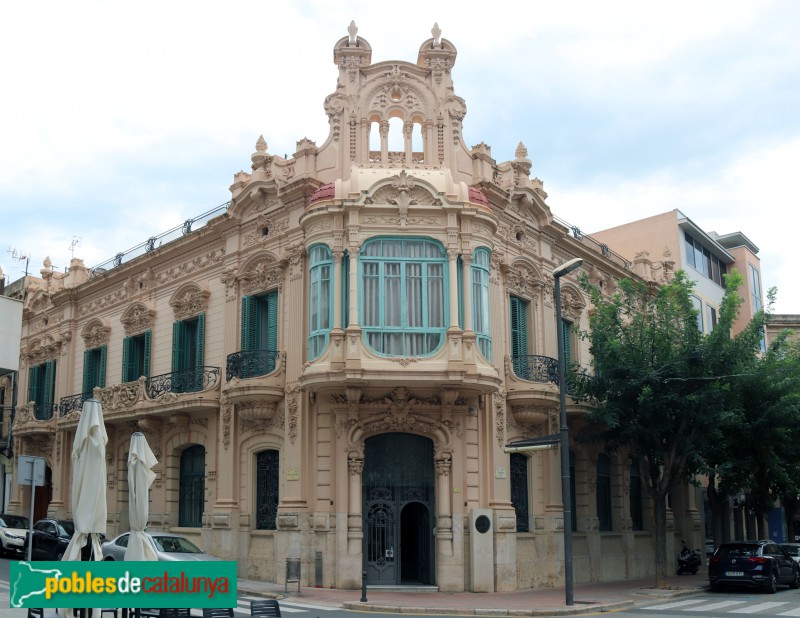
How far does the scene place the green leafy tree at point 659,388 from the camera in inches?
889

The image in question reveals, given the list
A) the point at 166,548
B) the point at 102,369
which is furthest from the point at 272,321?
the point at 102,369

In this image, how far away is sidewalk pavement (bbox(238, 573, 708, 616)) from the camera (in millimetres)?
17062

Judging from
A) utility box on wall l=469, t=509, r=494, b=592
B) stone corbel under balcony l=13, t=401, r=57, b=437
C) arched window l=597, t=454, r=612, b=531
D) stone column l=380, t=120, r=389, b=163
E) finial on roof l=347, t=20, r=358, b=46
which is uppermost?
finial on roof l=347, t=20, r=358, b=46

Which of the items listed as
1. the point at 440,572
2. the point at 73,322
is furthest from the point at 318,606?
the point at 73,322

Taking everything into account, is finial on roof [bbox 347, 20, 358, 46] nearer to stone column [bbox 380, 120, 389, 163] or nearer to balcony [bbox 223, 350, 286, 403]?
stone column [bbox 380, 120, 389, 163]

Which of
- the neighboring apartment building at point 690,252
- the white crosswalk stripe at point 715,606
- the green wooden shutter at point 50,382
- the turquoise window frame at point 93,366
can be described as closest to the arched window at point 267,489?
the white crosswalk stripe at point 715,606

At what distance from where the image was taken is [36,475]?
15.4m

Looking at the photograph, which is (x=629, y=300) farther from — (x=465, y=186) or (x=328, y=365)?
(x=328, y=365)

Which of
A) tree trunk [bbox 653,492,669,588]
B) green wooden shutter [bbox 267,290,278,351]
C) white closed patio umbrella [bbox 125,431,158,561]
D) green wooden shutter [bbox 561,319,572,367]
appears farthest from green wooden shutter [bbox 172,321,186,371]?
tree trunk [bbox 653,492,669,588]

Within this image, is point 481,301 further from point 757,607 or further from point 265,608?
point 265,608

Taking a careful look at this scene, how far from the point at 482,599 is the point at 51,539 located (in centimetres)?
1274

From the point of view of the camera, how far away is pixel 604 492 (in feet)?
89.5

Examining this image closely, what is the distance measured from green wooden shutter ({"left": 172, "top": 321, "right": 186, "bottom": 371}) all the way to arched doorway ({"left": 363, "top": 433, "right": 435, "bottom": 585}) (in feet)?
26.8

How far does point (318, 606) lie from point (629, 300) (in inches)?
492
